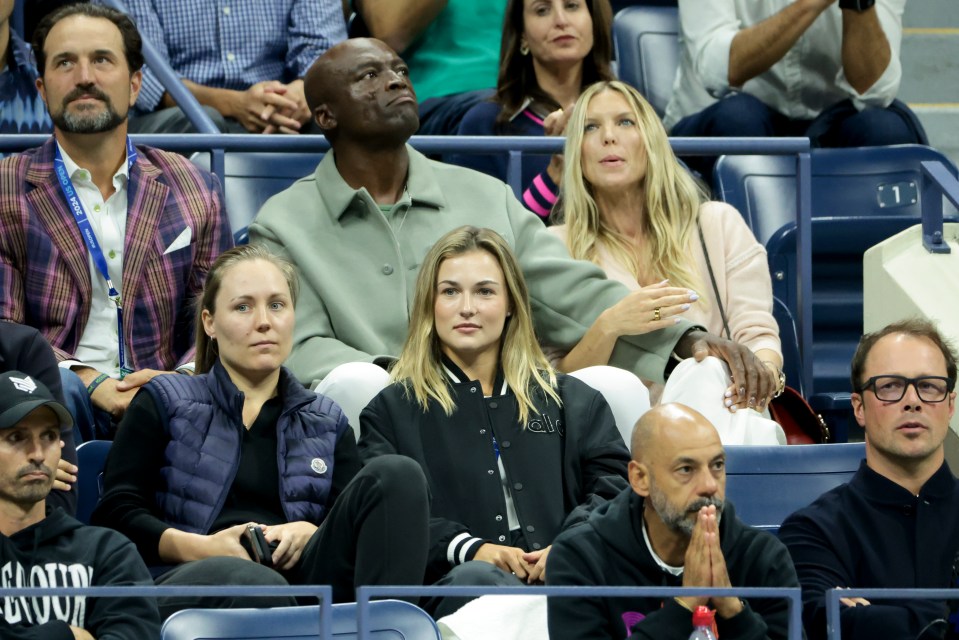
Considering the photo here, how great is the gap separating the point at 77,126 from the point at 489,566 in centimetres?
169

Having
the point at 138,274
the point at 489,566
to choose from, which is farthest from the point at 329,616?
the point at 138,274

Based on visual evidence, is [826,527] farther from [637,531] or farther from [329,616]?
[329,616]

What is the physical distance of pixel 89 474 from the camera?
162 inches

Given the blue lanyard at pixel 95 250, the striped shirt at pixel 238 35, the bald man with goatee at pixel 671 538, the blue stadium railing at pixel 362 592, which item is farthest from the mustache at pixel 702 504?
the striped shirt at pixel 238 35

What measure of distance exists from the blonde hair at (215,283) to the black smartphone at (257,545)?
551mm

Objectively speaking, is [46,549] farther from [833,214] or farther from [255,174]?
[833,214]

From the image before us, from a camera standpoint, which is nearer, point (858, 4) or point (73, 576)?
point (73, 576)

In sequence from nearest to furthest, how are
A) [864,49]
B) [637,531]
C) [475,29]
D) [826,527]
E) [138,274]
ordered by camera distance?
[637,531] < [826,527] < [138,274] < [864,49] < [475,29]

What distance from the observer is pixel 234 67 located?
236 inches

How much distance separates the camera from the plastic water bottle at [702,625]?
3.20 m

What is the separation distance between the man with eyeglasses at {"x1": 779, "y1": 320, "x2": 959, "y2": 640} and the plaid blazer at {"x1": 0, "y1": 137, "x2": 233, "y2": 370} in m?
1.57

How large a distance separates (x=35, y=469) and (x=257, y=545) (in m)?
0.46

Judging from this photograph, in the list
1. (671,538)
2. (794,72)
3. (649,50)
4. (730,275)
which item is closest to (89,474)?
(671,538)

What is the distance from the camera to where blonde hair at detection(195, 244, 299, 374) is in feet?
13.5
